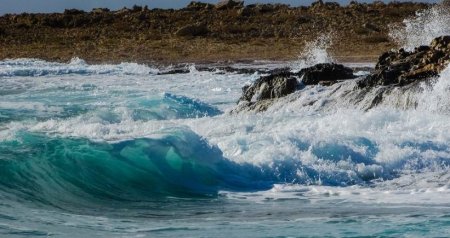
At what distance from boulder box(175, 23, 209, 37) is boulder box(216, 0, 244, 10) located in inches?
262

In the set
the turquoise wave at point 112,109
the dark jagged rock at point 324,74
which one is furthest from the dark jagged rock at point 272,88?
the turquoise wave at point 112,109

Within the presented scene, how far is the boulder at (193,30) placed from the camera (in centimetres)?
4338

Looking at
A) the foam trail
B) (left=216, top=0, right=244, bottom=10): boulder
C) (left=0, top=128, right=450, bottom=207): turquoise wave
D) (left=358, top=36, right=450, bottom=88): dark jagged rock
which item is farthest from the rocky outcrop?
(left=216, top=0, right=244, bottom=10): boulder

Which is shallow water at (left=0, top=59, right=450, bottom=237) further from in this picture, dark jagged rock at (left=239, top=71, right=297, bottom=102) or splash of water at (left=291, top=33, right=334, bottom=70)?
splash of water at (left=291, top=33, right=334, bottom=70)

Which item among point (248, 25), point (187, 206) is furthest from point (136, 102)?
point (248, 25)

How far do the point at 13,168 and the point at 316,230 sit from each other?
4666 mm

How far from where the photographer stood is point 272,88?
1959 cm

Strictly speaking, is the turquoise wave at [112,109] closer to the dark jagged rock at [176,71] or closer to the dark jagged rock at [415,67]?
the dark jagged rock at [415,67]

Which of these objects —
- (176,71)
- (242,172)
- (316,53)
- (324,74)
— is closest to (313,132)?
(242,172)

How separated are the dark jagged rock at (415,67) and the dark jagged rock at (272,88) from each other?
1970 mm

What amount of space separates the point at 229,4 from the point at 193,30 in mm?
8353

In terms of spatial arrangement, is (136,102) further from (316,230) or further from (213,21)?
(213,21)

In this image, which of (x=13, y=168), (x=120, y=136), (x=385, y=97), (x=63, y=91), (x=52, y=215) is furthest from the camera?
(x=63, y=91)

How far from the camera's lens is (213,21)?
4650cm
